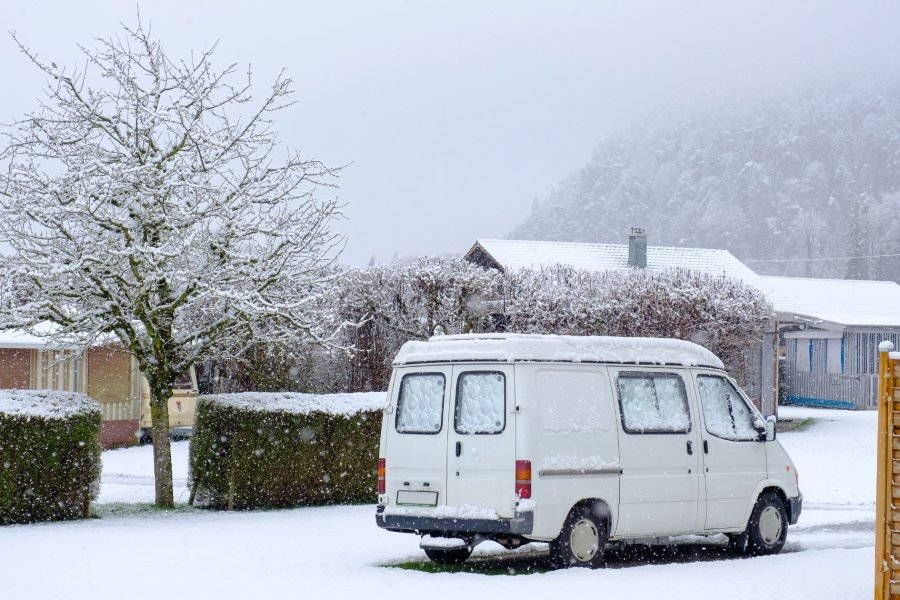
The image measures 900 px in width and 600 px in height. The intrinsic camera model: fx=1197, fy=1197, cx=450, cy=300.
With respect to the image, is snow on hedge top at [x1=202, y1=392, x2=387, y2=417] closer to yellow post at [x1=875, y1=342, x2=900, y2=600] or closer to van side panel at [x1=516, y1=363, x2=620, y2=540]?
van side panel at [x1=516, y1=363, x2=620, y2=540]

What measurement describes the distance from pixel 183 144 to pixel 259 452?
421cm

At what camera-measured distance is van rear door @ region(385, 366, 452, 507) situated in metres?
11.1

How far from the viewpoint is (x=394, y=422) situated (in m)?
11.7

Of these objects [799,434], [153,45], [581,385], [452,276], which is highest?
[153,45]

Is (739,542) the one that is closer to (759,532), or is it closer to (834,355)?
(759,532)

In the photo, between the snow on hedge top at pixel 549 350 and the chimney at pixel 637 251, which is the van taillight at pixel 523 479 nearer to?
the snow on hedge top at pixel 549 350

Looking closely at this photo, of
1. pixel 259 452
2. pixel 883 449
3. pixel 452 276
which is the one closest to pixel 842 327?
pixel 452 276

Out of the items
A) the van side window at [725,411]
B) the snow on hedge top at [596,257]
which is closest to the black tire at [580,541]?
the van side window at [725,411]

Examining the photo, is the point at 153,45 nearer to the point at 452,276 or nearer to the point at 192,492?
the point at 192,492

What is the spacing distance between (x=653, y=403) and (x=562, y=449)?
4.82 feet

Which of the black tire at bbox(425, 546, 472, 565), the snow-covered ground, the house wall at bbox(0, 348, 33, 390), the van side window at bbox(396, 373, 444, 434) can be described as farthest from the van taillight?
the house wall at bbox(0, 348, 33, 390)

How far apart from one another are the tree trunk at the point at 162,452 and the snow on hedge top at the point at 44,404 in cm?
166

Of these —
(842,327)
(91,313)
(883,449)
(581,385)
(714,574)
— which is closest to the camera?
(883,449)

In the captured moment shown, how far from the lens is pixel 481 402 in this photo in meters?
11.0
